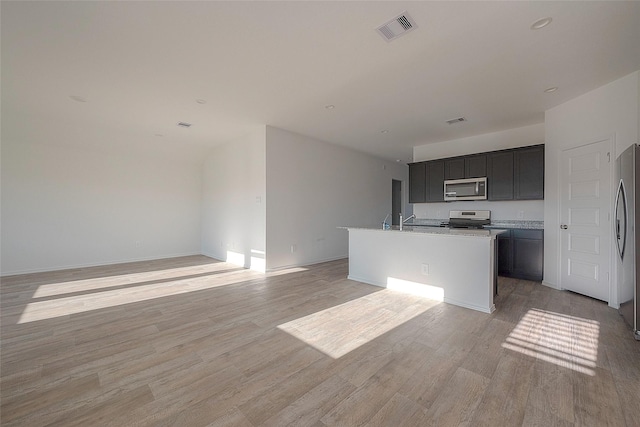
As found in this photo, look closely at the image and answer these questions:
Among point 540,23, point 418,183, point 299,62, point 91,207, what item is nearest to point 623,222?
point 540,23

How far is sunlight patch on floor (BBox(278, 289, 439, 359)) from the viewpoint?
2301 mm

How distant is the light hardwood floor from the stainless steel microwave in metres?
2.10

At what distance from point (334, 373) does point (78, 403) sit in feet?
5.29

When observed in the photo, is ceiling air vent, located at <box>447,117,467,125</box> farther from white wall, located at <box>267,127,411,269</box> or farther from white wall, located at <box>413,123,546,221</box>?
white wall, located at <box>267,127,411,269</box>

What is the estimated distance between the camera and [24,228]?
4965 millimetres

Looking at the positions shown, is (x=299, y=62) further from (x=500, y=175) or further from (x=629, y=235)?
(x=500, y=175)

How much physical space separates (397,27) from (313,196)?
12.5 ft

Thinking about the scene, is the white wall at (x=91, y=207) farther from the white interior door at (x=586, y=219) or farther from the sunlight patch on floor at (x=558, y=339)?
the white interior door at (x=586, y=219)

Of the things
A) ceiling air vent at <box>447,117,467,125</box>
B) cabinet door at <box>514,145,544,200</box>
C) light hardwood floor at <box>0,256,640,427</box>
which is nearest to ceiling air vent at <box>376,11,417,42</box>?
ceiling air vent at <box>447,117,467,125</box>

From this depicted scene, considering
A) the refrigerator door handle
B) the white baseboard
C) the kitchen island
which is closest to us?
the refrigerator door handle

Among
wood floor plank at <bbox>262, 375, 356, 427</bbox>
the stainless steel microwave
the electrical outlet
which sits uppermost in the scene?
the stainless steel microwave

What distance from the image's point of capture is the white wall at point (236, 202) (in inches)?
201

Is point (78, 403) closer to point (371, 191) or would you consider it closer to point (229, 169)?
point (229, 169)

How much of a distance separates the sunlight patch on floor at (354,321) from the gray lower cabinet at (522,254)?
7.07 ft
